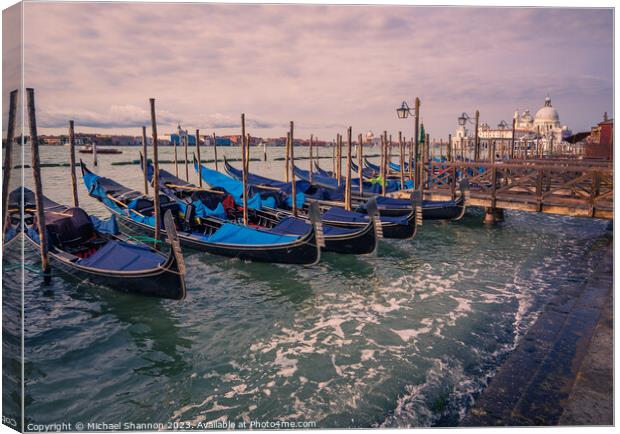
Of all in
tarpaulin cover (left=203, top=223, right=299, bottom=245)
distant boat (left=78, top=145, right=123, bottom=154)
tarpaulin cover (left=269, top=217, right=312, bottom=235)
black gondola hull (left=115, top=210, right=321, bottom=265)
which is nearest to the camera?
black gondola hull (left=115, top=210, right=321, bottom=265)

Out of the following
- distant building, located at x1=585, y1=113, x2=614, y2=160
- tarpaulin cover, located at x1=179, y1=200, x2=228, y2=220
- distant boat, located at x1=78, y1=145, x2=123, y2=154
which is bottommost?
tarpaulin cover, located at x1=179, y1=200, x2=228, y2=220

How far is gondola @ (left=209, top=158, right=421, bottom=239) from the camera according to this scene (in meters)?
10.4

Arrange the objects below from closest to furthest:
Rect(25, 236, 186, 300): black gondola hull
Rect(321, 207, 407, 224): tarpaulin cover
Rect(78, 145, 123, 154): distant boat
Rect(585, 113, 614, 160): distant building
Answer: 1. Rect(25, 236, 186, 300): black gondola hull
2. Rect(321, 207, 407, 224): tarpaulin cover
3. Rect(585, 113, 614, 160): distant building
4. Rect(78, 145, 123, 154): distant boat

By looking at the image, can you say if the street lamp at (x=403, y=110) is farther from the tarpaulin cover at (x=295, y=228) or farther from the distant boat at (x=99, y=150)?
the distant boat at (x=99, y=150)

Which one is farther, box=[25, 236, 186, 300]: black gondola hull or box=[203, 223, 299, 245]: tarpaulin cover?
box=[203, 223, 299, 245]: tarpaulin cover

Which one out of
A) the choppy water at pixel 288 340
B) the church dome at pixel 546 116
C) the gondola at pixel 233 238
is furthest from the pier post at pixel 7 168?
the church dome at pixel 546 116

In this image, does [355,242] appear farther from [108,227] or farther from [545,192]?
[545,192]

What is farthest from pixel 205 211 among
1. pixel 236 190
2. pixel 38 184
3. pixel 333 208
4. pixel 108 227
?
pixel 38 184

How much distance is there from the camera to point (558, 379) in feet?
11.6

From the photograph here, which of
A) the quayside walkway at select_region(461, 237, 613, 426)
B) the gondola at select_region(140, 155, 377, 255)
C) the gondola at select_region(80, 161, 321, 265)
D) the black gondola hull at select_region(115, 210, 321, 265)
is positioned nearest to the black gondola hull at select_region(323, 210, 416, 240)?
the gondola at select_region(140, 155, 377, 255)

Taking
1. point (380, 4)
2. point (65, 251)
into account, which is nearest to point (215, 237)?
point (65, 251)

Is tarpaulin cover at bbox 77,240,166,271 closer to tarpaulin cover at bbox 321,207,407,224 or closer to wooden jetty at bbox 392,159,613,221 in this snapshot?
tarpaulin cover at bbox 321,207,407,224

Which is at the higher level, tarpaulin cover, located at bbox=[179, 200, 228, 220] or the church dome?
the church dome

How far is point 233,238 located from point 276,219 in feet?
8.24
